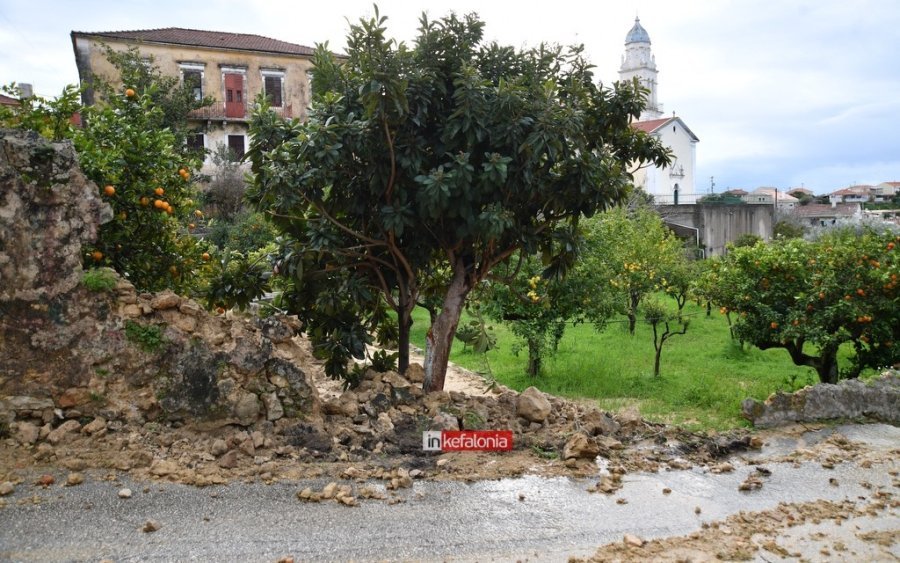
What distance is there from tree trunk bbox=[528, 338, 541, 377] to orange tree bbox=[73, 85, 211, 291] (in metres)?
5.82

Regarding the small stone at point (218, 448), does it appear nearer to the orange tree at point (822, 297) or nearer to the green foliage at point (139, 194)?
the green foliage at point (139, 194)

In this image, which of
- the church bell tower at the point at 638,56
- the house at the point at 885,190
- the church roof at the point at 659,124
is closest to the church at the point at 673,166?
the church roof at the point at 659,124

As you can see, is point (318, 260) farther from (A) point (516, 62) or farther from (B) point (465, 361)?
(B) point (465, 361)

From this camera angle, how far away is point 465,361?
13547mm

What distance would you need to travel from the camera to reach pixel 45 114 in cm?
698

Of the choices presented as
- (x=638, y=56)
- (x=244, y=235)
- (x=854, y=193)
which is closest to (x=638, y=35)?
(x=638, y=56)

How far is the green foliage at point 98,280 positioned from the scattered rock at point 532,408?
13.5ft

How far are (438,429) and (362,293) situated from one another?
1.53 metres

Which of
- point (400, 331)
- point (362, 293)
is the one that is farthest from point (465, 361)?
point (362, 293)

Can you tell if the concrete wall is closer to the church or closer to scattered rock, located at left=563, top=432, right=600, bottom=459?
the church

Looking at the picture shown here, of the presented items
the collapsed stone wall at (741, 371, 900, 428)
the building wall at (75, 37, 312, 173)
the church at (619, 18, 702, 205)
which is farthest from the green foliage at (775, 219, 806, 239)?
the collapsed stone wall at (741, 371, 900, 428)

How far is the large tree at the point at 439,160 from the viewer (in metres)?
6.48

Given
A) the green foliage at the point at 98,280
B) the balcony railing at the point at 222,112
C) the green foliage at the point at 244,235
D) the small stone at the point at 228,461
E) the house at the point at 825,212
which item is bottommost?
the small stone at the point at 228,461

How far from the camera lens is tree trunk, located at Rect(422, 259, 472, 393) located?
7.74 metres
